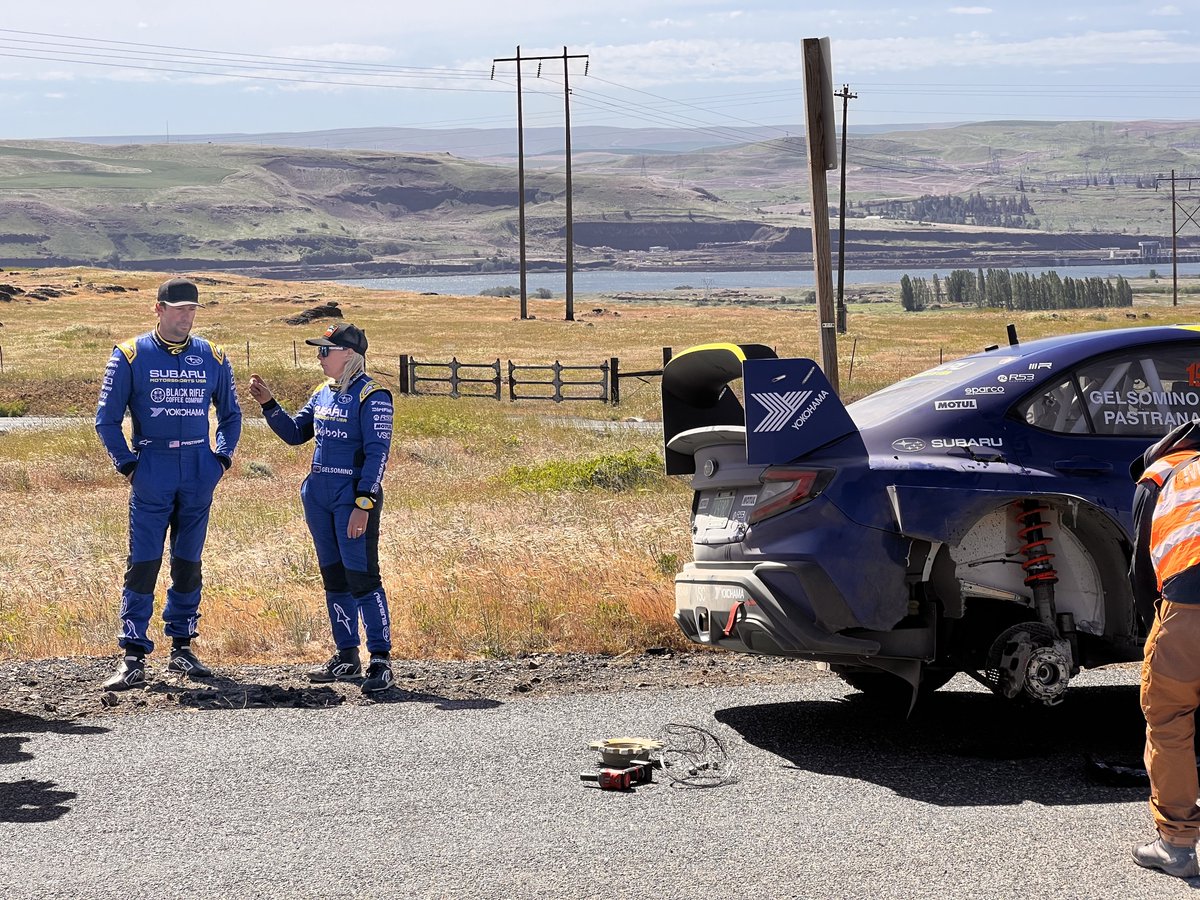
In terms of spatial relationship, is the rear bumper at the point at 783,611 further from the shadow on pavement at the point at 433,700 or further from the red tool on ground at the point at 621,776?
the shadow on pavement at the point at 433,700

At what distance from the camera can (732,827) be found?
17.3 ft

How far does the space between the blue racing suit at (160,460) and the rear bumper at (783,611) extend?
3.25m

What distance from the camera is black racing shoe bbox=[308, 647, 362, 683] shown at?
25.9 ft

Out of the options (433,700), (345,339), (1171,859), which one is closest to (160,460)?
(345,339)

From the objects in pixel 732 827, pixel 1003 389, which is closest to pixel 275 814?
pixel 732 827

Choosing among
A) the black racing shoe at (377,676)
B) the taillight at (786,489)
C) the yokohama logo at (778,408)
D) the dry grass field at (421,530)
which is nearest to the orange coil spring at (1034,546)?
the taillight at (786,489)

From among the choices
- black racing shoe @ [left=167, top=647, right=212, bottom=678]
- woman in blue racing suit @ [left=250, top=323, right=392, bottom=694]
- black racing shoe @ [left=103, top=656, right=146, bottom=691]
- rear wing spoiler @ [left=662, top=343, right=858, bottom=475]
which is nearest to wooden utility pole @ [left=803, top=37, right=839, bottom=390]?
woman in blue racing suit @ [left=250, top=323, right=392, bottom=694]

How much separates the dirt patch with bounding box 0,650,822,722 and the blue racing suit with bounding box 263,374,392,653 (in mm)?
381

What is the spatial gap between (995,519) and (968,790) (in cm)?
137

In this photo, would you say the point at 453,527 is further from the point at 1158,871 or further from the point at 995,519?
the point at 1158,871

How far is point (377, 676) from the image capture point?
7.65m

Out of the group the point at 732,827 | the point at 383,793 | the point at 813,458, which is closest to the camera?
the point at 732,827

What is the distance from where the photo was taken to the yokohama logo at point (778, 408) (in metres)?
6.29

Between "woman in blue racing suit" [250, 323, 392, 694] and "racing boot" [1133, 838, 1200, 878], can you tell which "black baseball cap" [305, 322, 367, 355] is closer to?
"woman in blue racing suit" [250, 323, 392, 694]
